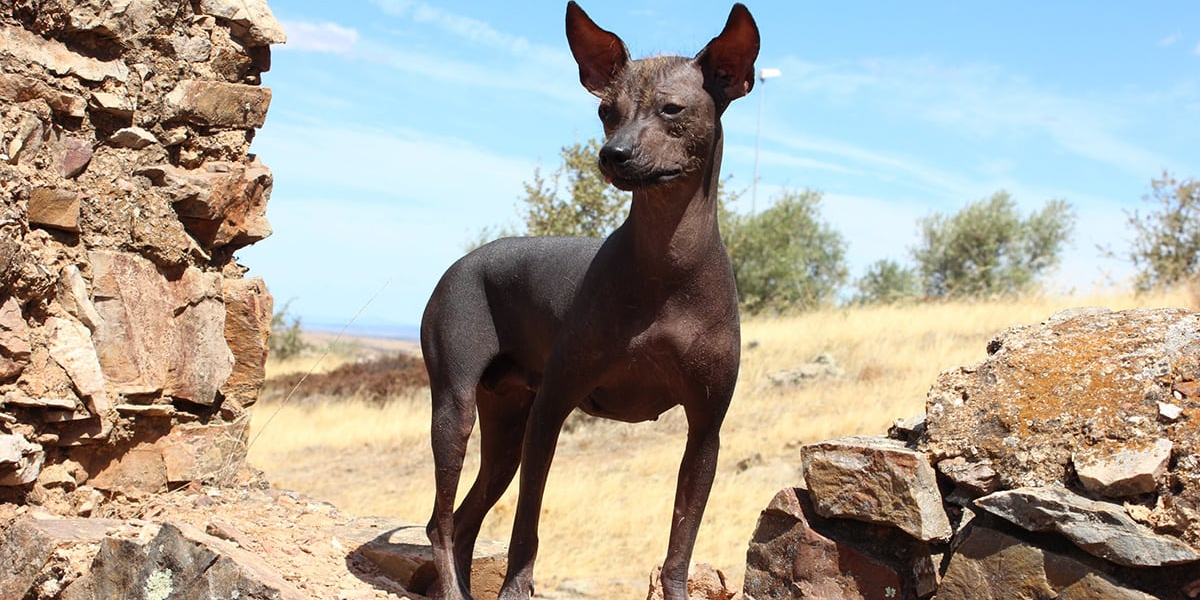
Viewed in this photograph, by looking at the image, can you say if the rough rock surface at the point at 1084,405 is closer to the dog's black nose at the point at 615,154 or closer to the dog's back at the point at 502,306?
the dog's back at the point at 502,306

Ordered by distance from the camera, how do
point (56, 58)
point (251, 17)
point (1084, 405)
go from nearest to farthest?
point (1084, 405) < point (56, 58) < point (251, 17)

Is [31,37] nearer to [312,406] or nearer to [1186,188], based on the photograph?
[312,406]

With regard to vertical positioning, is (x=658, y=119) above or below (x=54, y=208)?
above

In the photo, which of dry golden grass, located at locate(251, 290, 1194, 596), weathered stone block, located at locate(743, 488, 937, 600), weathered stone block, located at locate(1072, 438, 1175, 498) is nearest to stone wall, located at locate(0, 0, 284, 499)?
weathered stone block, located at locate(743, 488, 937, 600)

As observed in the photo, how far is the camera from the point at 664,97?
3.67m

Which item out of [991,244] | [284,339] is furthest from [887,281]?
[284,339]

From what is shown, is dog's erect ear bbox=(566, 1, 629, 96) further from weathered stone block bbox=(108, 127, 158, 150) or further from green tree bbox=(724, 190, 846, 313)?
green tree bbox=(724, 190, 846, 313)

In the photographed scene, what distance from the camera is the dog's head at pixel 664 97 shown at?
3.56m

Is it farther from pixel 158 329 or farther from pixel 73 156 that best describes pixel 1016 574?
pixel 73 156

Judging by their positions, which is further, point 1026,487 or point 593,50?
point 1026,487

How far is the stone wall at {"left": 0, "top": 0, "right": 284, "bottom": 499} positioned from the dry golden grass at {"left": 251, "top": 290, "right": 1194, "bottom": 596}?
3211 millimetres

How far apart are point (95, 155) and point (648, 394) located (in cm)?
319

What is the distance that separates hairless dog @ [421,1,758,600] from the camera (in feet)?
12.2

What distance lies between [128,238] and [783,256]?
792 inches
